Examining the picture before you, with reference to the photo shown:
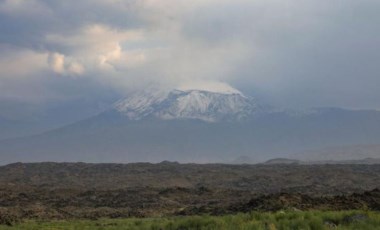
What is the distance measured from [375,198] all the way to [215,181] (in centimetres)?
5105

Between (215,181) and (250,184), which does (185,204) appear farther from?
(215,181)

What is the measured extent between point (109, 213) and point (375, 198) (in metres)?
18.5

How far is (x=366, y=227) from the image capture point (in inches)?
827

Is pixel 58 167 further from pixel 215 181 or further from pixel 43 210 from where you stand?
pixel 43 210

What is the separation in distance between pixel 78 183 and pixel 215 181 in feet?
69.5

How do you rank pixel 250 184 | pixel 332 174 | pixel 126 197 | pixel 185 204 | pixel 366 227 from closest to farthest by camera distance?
1. pixel 366 227
2. pixel 185 204
3. pixel 126 197
4. pixel 250 184
5. pixel 332 174

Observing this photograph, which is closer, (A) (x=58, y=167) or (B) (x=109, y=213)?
(B) (x=109, y=213)

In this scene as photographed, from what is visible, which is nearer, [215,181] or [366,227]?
[366,227]

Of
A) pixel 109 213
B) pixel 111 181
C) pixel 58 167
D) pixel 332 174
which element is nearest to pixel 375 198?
pixel 109 213

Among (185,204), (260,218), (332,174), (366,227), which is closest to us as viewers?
(366,227)

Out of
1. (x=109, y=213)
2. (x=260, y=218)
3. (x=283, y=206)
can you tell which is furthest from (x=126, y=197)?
(x=260, y=218)

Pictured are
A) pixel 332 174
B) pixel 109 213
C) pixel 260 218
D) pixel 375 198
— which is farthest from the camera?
pixel 332 174

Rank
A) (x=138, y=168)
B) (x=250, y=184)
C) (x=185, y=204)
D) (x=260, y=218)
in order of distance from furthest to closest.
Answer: (x=138, y=168), (x=250, y=184), (x=185, y=204), (x=260, y=218)

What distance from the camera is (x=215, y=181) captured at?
86750 millimetres
